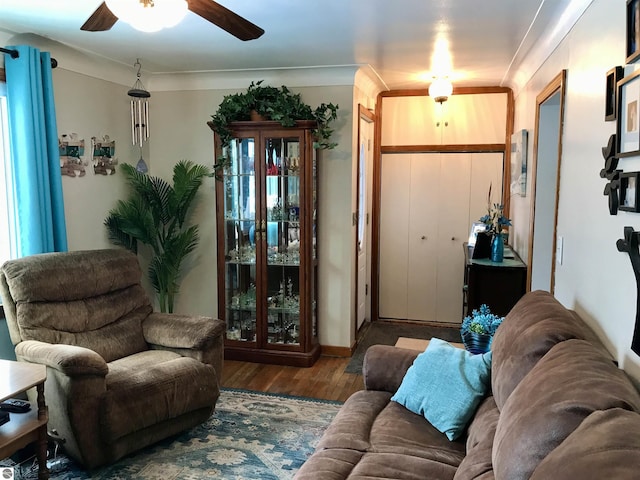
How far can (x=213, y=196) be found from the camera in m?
4.34

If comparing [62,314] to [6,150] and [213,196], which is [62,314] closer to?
[6,150]

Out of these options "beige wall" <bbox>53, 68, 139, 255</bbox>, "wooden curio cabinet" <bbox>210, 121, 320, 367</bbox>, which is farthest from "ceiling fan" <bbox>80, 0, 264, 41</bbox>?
A: "wooden curio cabinet" <bbox>210, 121, 320, 367</bbox>

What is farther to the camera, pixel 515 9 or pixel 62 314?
pixel 62 314

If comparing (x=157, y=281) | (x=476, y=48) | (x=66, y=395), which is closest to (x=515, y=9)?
(x=476, y=48)

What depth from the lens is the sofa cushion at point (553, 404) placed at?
1189mm

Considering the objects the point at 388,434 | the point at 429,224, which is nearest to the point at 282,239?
the point at 429,224

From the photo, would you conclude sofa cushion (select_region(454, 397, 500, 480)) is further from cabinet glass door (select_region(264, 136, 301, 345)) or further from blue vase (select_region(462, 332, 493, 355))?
cabinet glass door (select_region(264, 136, 301, 345))

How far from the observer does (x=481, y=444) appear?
1.74 metres

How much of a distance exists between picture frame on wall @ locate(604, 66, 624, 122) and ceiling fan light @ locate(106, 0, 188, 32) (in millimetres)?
1507

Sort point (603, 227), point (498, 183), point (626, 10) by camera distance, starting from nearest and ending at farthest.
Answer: point (626, 10)
point (603, 227)
point (498, 183)

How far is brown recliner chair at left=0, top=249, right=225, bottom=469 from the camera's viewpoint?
2.49 metres

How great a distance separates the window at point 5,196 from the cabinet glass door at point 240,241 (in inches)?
60.1

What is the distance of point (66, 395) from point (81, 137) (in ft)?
6.72

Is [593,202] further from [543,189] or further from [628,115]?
[543,189]
